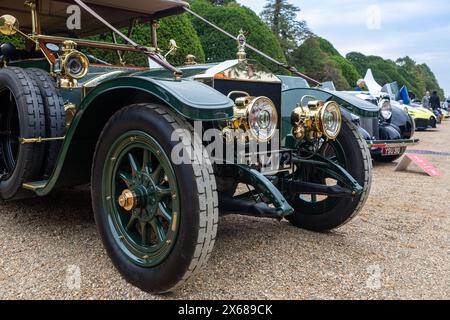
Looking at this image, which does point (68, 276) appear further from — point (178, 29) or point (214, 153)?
point (178, 29)

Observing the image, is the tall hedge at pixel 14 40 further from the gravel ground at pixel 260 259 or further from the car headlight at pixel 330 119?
the car headlight at pixel 330 119

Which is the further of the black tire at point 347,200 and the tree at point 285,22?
the tree at point 285,22

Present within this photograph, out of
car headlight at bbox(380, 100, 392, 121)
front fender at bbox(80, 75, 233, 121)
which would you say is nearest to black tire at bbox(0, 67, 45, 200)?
front fender at bbox(80, 75, 233, 121)

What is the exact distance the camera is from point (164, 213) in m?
2.42

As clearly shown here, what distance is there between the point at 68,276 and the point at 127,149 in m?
0.88

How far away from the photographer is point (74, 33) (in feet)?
15.6

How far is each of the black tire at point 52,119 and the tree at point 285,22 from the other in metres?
27.0

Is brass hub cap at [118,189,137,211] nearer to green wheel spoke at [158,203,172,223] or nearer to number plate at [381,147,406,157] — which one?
green wheel spoke at [158,203,172,223]

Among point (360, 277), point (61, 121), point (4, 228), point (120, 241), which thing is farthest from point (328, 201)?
point (4, 228)

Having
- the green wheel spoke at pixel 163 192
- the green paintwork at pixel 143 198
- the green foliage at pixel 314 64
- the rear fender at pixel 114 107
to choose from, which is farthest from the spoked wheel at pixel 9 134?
the green foliage at pixel 314 64

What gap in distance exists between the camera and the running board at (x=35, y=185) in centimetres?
307

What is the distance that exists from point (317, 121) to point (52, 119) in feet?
6.47

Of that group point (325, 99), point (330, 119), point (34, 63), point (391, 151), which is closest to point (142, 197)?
point (330, 119)
